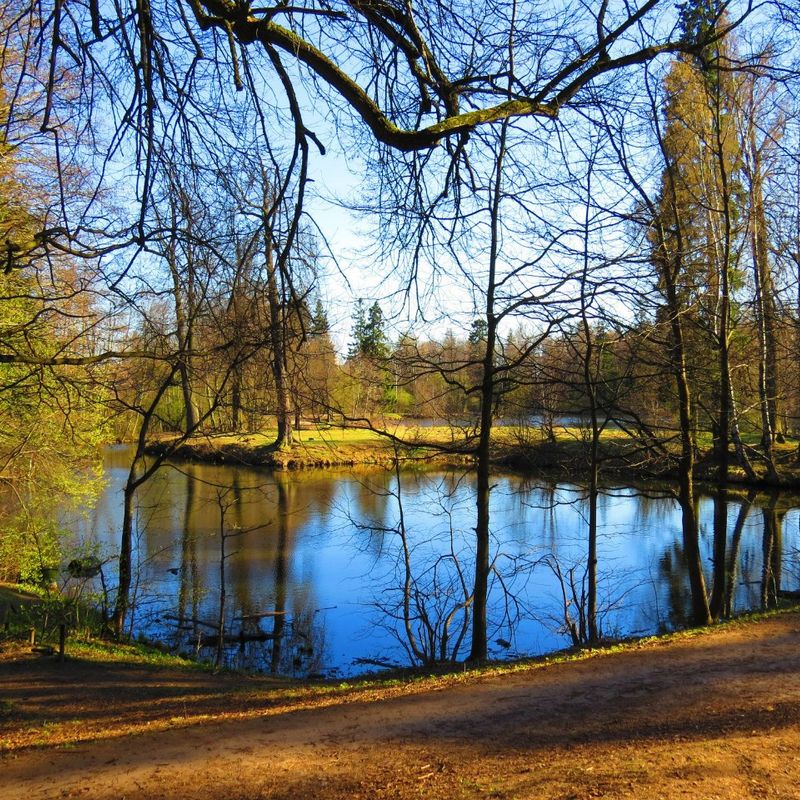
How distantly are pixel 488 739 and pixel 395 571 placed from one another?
32.3 feet

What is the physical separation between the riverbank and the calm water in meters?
0.68

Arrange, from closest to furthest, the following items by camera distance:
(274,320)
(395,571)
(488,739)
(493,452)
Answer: (488,739) < (274,320) < (493,452) < (395,571)

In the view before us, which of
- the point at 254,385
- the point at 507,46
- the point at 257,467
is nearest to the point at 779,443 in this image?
the point at 257,467

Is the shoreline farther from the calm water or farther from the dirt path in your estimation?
the dirt path

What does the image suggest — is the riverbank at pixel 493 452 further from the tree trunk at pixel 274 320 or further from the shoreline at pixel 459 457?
the tree trunk at pixel 274 320

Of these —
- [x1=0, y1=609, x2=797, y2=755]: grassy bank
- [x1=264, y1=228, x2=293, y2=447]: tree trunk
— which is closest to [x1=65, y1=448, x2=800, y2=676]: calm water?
[x1=0, y1=609, x2=797, y2=755]: grassy bank

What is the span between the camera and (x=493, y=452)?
11.8 meters

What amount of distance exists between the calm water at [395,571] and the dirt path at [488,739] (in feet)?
11.6

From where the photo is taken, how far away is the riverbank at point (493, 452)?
987cm

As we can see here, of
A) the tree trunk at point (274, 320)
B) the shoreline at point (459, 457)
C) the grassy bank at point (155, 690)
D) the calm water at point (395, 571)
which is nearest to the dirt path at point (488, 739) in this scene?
the grassy bank at point (155, 690)

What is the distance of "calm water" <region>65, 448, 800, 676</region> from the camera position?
11.4 metres

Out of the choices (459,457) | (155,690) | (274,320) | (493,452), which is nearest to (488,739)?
(274,320)

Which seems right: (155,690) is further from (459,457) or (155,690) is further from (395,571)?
(395,571)

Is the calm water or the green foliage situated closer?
the green foliage
